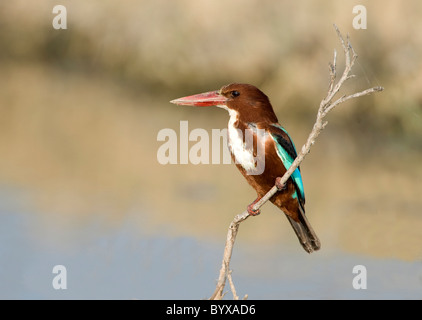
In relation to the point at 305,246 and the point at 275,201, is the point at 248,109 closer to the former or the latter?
the point at 275,201

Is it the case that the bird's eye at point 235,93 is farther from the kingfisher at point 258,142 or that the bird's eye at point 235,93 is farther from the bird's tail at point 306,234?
the bird's tail at point 306,234

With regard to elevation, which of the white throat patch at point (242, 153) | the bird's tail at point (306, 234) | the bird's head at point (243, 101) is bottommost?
the bird's tail at point (306, 234)

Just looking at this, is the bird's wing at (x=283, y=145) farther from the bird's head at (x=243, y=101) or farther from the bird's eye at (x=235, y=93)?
the bird's eye at (x=235, y=93)

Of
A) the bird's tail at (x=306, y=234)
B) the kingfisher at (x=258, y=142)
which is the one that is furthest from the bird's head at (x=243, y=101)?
the bird's tail at (x=306, y=234)

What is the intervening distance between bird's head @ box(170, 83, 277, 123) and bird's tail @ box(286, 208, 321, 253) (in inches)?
15.8

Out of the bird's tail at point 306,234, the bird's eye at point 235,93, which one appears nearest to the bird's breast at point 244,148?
the bird's eye at point 235,93

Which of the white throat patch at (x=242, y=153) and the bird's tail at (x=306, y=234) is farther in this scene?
the bird's tail at (x=306, y=234)

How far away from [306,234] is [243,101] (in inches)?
22.2

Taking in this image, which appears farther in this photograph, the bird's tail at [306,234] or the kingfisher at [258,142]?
the bird's tail at [306,234]

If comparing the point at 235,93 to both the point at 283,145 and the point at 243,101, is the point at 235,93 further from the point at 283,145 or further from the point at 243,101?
the point at 283,145

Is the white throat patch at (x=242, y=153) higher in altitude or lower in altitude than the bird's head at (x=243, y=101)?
lower

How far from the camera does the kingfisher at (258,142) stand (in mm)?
2037

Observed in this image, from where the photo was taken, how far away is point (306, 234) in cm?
218

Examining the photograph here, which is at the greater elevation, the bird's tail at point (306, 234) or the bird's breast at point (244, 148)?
the bird's breast at point (244, 148)
